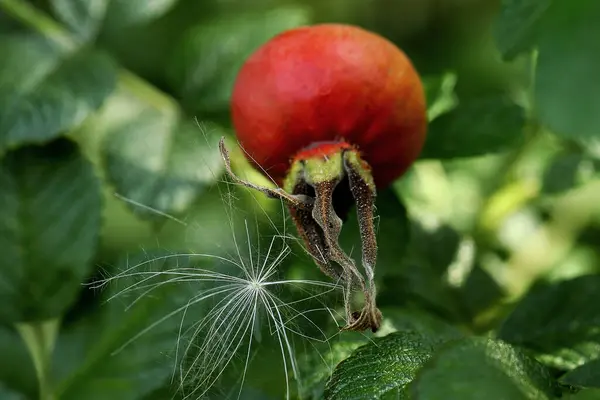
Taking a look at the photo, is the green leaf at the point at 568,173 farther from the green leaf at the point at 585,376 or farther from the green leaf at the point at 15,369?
the green leaf at the point at 15,369

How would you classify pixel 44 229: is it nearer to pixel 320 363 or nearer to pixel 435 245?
pixel 320 363

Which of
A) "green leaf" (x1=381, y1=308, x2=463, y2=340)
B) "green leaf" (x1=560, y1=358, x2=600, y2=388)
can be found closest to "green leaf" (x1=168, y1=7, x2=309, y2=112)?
A: "green leaf" (x1=381, y1=308, x2=463, y2=340)

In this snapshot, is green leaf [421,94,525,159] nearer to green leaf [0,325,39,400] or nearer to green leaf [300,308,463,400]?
green leaf [300,308,463,400]

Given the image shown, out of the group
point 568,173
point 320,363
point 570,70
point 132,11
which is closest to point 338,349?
point 320,363

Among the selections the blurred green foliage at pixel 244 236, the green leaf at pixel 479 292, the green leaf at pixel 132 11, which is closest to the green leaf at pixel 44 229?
the blurred green foliage at pixel 244 236

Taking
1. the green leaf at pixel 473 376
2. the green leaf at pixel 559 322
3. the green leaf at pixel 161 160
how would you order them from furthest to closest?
the green leaf at pixel 161 160 < the green leaf at pixel 559 322 < the green leaf at pixel 473 376

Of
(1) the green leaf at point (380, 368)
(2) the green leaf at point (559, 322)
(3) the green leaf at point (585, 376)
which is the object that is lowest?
(2) the green leaf at point (559, 322)
